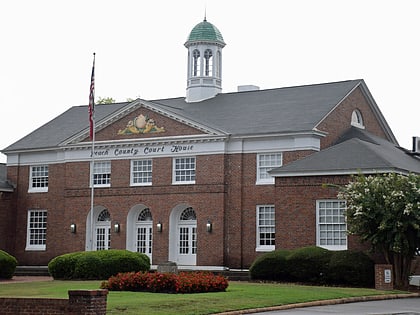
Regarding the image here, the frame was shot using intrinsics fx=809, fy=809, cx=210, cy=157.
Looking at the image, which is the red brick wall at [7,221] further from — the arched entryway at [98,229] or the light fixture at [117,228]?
the light fixture at [117,228]

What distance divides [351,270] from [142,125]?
16.3 metres

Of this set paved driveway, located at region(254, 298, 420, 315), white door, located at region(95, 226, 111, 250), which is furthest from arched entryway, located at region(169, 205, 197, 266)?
paved driveway, located at region(254, 298, 420, 315)

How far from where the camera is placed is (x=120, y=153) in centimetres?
4412

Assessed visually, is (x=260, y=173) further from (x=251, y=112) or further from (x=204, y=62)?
(x=204, y=62)

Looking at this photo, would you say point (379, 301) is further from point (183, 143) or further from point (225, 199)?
point (183, 143)

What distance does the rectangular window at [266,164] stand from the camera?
3978 centimetres

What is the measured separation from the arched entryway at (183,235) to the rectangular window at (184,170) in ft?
4.47

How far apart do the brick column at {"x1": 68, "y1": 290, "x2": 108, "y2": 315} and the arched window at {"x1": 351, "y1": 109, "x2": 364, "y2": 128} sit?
28.8m

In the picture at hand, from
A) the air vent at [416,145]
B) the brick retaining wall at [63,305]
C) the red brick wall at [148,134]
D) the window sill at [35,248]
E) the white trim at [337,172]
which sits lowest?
the brick retaining wall at [63,305]

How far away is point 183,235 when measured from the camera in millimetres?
42375

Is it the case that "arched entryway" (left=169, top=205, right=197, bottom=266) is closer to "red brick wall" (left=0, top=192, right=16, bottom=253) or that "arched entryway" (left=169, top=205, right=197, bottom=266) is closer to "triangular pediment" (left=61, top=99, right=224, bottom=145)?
"triangular pediment" (left=61, top=99, right=224, bottom=145)

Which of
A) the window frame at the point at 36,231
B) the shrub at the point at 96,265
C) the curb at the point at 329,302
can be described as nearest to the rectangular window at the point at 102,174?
the window frame at the point at 36,231

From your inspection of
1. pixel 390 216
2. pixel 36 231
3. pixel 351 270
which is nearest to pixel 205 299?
pixel 390 216

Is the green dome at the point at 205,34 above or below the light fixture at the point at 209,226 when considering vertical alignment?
above
